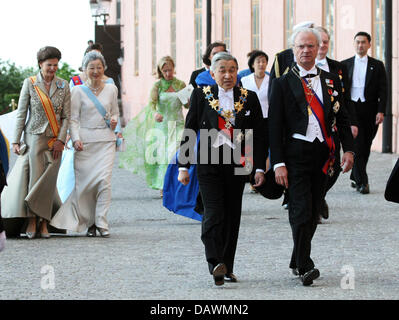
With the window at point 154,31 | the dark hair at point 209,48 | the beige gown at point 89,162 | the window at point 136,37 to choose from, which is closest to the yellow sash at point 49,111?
the beige gown at point 89,162

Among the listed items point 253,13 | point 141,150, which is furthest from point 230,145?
point 253,13

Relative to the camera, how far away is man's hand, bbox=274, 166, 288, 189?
783 centimetres

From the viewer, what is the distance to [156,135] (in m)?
15.2

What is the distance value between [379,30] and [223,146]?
15.6 m

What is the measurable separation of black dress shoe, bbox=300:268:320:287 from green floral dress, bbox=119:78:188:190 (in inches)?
277

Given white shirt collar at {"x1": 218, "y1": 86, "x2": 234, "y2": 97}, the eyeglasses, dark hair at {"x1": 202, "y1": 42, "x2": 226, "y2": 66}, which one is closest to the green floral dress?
dark hair at {"x1": 202, "y1": 42, "x2": 226, "y2": 66}

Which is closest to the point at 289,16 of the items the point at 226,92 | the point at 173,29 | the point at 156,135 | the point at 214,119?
the point at 173,29

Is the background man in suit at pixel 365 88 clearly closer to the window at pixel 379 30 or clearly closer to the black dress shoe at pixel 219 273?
the black dress shoe at pixel 219 273

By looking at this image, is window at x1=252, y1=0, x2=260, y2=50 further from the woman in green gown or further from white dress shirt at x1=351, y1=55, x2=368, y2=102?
white dress shirt at x1=351, y1=55, x2=368, y2=102

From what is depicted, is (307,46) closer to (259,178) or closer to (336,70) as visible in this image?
(259,178)

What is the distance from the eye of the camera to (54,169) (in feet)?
36.1

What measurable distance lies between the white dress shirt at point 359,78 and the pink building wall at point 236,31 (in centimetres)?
712
